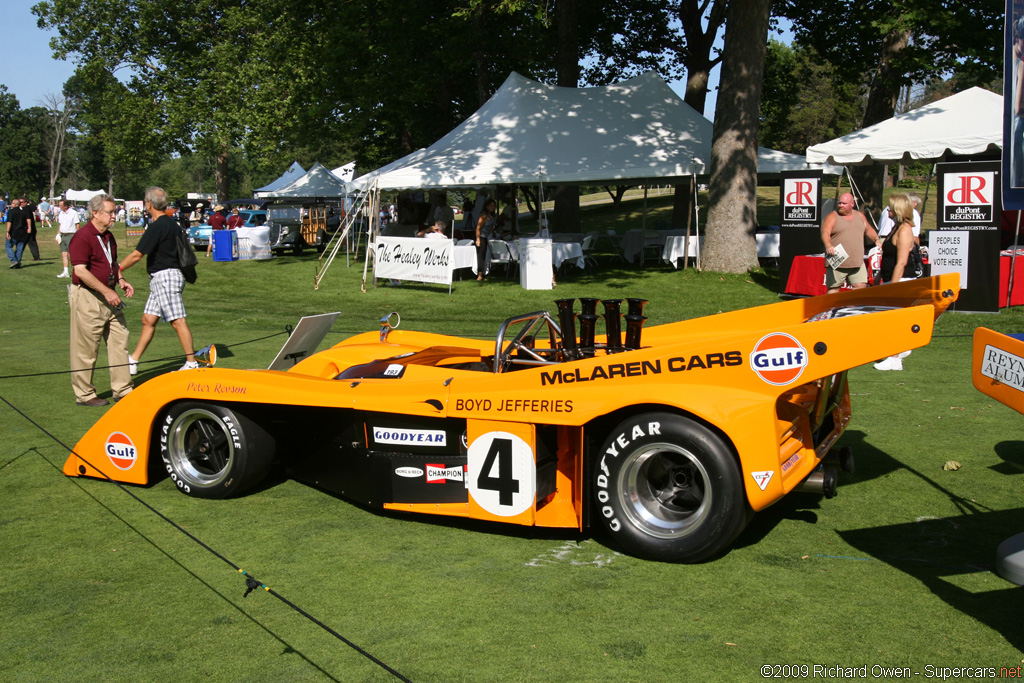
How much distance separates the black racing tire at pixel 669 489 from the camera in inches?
146

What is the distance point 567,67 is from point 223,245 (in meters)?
11.0

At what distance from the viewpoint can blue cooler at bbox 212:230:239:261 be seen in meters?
24.2

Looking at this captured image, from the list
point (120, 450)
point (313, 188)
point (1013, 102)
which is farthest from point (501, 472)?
point (313, 188)

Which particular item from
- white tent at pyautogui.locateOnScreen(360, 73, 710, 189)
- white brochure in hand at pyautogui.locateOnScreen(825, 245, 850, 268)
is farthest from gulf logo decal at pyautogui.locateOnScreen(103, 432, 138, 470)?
white tent at pyautogui.locateOnScreen(360, 73, 710, 189)

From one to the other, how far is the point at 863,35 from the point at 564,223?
30.1 feet

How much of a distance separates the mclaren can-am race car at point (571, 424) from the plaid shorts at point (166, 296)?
2437 millimetres

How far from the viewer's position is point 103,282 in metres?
7.29

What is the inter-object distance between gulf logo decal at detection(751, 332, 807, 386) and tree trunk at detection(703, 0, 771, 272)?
41.2ft

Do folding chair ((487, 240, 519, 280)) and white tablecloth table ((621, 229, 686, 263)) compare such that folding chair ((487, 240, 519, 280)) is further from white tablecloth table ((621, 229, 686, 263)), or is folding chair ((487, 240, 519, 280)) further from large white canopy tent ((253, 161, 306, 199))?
large white canopy tent ((253, 161, 306, 199))

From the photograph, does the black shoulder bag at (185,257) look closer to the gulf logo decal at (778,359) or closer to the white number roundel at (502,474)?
the white number roundel at (502,474)

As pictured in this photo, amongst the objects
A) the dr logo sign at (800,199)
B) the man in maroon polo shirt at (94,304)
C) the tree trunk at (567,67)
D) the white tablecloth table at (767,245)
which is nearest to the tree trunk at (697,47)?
the tree trunk at (567,67)

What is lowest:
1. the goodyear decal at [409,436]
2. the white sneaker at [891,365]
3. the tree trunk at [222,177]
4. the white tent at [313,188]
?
the white sneaker at [891,365]

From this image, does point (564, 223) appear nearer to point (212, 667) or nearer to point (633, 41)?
point (633, 41)

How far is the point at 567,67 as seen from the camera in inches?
862
